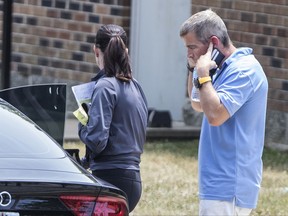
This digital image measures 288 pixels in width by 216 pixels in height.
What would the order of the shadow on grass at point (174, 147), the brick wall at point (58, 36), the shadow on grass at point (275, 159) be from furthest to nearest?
the brick wall at point (58, 36)
the shadow on grass at point (174, 147)
the shadow on grass at point (275, 159)

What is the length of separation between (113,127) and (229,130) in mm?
967

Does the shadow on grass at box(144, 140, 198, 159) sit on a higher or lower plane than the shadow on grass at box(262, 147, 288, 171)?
lower

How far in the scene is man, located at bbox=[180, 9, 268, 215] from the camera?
5500mm

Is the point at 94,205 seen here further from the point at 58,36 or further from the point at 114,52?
the point at 58,36

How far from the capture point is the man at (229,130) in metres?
5.50

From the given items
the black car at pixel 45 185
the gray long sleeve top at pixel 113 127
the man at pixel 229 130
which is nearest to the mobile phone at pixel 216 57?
the man at pixel 229 130

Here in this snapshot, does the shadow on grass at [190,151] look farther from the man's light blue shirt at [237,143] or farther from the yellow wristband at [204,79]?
the yellow wristband at [204,79]

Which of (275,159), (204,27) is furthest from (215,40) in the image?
(275,159)

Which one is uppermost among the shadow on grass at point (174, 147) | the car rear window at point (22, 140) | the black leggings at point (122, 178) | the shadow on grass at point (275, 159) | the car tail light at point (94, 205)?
the car rear window at point (22, 140)

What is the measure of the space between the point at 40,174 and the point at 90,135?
122 cm

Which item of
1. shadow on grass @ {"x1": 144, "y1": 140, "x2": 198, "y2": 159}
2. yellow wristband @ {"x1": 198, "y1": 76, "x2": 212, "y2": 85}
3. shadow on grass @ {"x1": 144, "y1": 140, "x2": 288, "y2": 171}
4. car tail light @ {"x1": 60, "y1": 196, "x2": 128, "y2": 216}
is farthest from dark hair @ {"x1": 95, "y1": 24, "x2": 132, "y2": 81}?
shadow on grass @ {"x1": 144, "y1": 140, "x2": 198, "y2": 159}

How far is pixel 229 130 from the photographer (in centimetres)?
552

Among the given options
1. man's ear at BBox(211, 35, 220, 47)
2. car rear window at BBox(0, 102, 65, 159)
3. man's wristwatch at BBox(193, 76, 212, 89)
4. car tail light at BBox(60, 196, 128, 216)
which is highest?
man's ear at BBox(211, 35, 220, 47)

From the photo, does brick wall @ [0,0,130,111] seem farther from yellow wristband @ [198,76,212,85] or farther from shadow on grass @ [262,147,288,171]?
yellow wristband @ [198,76,212,85]
